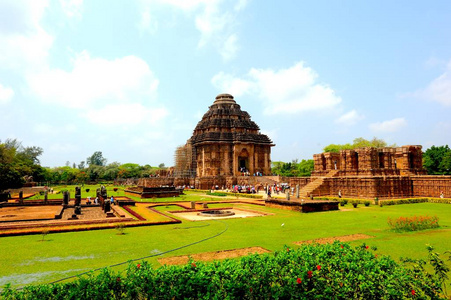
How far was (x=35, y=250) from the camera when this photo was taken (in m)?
9.66

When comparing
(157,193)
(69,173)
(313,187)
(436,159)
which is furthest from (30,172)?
(436,159)

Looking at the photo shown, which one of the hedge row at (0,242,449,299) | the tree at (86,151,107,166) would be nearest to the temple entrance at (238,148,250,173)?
the hedge row at (0,242,449,299)

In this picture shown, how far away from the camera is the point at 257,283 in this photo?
493cm

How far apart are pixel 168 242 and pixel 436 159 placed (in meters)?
55.4

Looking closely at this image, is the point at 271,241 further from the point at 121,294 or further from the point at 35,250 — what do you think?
the point at 35,250

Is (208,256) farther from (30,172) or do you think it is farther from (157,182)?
(30,172)

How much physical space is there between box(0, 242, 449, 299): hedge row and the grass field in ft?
9.99

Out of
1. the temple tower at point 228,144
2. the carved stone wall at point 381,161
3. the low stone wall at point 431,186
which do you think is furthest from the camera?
the temple tower at point 228,144

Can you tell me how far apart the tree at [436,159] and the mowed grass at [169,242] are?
131ft

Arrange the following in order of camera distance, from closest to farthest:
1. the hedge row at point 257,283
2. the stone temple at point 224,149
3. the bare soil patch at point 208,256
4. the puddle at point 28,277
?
the hedge row at point 257,283
the puddle at point 28,277
the bare soil patch at point 208,256
the stone temple at point 224,149

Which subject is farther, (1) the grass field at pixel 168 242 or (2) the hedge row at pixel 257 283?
(1) the grass field at pixel 168 242

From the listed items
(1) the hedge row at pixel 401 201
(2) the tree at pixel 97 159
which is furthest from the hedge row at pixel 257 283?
Result: (2) the tree at pixel 97 159

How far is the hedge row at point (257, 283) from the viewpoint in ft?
15.4

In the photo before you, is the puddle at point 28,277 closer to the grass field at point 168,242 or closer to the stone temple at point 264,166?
the grass field at point 168,242
